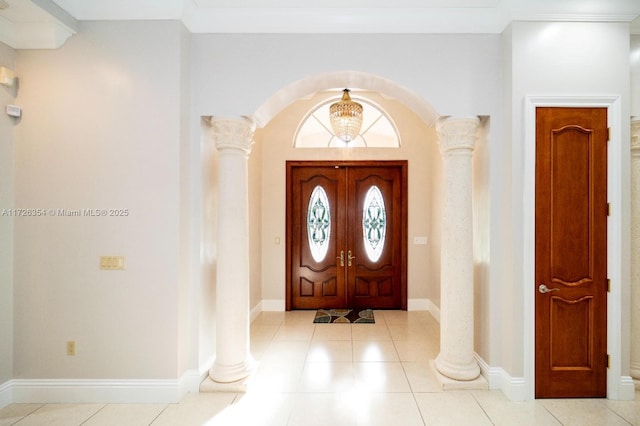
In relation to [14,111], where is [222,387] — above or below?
below

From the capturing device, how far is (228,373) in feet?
9.65

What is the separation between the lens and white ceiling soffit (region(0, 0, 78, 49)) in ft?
8.34

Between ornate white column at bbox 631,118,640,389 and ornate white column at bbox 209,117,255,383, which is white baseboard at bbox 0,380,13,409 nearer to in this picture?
ornate white column at bbox 209,117,255,383

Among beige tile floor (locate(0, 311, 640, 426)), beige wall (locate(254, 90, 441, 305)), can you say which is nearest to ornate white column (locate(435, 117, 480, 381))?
beige tile floor (locate(0, 311, 640, 426))

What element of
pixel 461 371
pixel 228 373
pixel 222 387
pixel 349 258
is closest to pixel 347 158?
pixel 349 258

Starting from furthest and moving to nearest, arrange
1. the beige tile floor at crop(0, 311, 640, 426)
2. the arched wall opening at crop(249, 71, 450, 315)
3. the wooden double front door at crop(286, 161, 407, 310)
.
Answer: the wooden double front door at crop(286, 161, 407, 310) → the arched wall opening at crop(249, 71, 450, 315) → the beige tile floor at crop(0, 311, 640, 426)

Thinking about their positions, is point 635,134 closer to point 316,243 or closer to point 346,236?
point 346,236

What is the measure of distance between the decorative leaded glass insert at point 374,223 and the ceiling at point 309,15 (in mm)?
2790

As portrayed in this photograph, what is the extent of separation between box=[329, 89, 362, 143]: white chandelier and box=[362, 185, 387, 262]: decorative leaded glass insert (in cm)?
136

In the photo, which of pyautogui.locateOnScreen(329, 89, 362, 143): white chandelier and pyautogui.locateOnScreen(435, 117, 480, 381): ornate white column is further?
pyautogui.locateOnScreen(329, 89, 362, 143): white chandelier

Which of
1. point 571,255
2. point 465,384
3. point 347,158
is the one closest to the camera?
point 571,255

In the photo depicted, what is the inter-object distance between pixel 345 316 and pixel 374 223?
1.53 m

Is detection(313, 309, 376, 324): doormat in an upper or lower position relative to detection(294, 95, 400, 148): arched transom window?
lower

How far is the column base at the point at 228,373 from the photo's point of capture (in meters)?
2.93
